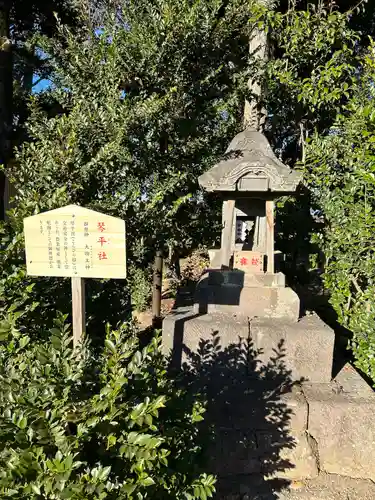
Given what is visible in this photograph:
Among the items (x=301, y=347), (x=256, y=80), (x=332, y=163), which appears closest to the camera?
(x=301, y=347)

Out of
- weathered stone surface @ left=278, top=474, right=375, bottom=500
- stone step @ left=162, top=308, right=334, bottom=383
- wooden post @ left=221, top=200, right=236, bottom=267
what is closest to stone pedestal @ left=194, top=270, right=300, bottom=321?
wooden post @ left=221, top=200, right=236, bottom=267

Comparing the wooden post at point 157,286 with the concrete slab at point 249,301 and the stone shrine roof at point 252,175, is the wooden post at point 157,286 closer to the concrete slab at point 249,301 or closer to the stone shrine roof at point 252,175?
the concrete slab at point 249,301

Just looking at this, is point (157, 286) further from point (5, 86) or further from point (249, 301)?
point (5, 86)

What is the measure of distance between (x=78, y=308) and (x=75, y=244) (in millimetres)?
388

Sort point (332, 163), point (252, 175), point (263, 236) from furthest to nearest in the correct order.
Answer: point (332, 163), point (263, 236), point (252, 175)

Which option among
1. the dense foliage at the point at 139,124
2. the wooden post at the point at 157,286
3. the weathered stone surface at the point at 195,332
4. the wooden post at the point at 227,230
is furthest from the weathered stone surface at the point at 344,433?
the wooden post at the point at 157,286

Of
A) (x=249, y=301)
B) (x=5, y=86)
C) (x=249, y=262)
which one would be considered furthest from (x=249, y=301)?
(x=5, y=86)

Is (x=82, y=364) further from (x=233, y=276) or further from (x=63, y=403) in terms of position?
(x=233, y=276)

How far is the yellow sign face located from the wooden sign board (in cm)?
171

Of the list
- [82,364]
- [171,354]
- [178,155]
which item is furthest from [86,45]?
[82,364]

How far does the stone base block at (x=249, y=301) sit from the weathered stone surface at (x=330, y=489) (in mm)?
1267

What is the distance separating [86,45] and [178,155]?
5.57 feet

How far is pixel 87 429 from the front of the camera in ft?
4.63

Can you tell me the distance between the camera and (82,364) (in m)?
1.65
